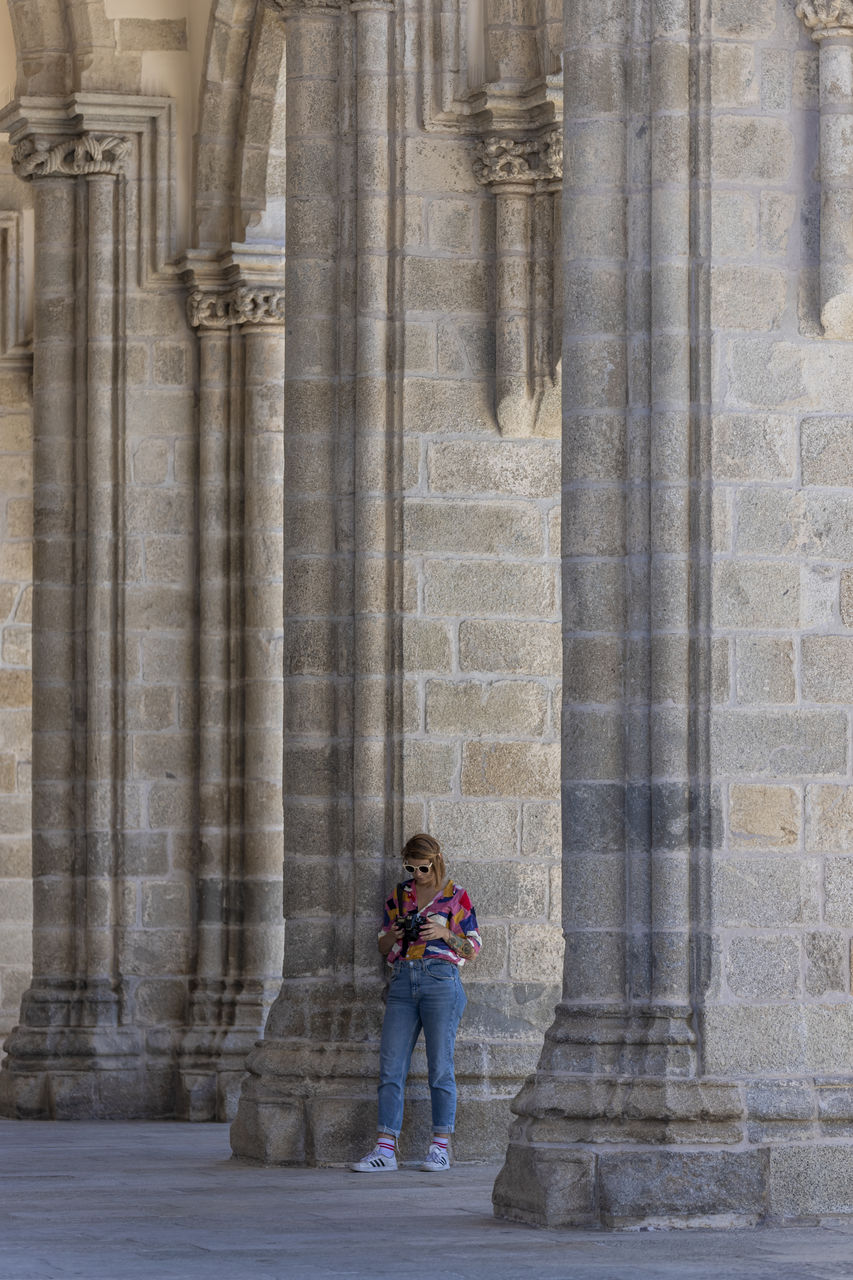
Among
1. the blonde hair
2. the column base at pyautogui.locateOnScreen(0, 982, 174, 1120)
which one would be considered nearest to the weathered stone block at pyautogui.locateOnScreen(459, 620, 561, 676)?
the blonde hair

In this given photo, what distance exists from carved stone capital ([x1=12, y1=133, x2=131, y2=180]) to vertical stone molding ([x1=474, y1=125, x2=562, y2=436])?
4.07 m

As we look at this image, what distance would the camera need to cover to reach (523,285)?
40.3 ft

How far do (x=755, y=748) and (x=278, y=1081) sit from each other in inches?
125

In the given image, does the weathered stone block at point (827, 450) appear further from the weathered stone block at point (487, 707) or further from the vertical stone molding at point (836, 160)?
the weathered stone block at point (487, 707)

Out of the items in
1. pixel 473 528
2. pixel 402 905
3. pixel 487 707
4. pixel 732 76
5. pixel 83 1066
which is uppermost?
pixel 732 76

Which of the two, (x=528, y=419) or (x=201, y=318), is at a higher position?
(x=201, y=318)

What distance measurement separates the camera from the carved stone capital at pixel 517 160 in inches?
481

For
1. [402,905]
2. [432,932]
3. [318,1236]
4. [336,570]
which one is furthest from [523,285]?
[318,1236]

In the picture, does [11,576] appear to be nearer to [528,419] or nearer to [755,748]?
[528,419]

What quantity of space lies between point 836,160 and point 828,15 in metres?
0.48

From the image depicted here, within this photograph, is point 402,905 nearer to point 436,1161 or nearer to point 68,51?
point 436,1161

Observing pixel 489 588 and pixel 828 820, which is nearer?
pixel 828 820

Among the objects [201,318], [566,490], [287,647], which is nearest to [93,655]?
[201,318]

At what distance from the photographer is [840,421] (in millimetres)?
9602
